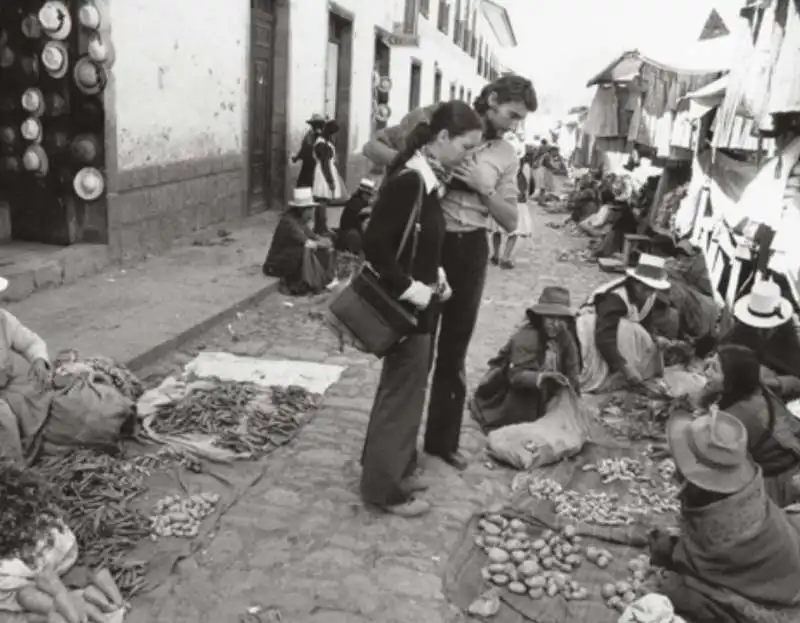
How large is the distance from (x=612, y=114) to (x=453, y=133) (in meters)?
14.0

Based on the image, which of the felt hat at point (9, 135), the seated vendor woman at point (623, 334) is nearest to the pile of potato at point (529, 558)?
the seated vendor woman at point (623, 334)

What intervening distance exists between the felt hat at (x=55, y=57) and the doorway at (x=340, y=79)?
28.1ft

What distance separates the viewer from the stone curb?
20.6ft

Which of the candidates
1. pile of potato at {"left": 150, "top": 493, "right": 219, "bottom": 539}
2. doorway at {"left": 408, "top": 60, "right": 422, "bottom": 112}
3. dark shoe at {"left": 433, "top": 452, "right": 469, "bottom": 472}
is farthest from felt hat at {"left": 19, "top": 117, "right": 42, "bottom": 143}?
doorway at {"left": 408, "top": 60, "right": 422, "bottom": 112}

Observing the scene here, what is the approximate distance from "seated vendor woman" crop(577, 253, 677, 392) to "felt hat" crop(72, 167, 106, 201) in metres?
4.92

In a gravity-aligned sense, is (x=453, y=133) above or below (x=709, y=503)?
above

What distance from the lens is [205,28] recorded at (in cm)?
1063

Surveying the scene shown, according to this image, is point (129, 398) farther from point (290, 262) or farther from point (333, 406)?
point (290, 262)

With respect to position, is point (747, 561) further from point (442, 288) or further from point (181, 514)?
point (181, 514)

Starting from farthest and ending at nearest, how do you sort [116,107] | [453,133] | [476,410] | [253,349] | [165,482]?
1. [116,107]
2. [253,349]
3. [476,410]
4. [165,482]
5. [453,133]

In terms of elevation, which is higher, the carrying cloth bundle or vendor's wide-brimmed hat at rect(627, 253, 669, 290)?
the carrying cloth bundle

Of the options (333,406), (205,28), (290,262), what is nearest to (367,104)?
(205,28)

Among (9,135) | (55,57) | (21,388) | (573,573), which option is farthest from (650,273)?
(9,135)

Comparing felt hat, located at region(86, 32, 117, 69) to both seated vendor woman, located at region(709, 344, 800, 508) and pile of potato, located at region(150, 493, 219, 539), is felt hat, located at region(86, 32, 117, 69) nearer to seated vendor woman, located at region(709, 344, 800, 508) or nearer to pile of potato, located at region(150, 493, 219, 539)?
pile of potato, located at region(150, 493, 219, 539)
